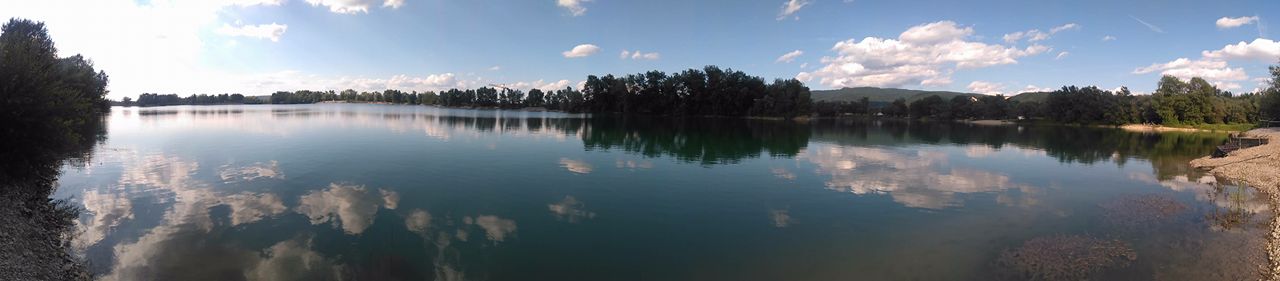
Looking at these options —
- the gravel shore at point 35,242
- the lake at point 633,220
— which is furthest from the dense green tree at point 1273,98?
the gravel shore at point 35,242

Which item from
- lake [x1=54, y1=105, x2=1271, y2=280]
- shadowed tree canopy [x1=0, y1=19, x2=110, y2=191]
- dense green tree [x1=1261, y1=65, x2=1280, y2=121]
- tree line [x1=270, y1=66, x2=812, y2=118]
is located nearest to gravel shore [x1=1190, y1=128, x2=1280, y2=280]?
lake [x1=54, y1=105, x2=1271, y2=280]

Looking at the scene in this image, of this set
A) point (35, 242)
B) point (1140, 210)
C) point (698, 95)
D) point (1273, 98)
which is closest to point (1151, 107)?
point (1273, 98)

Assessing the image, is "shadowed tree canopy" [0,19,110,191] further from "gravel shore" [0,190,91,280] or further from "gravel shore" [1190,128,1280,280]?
"gravel shore" [1190,128,1280,280]

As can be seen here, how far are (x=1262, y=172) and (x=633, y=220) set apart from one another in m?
32.2

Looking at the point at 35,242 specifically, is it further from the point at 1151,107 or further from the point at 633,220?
the point at 1151,107

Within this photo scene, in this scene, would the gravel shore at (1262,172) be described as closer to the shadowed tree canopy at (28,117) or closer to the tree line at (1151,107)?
the shadowed tree canopy at (28,117)

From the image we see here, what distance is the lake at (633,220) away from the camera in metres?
11.2

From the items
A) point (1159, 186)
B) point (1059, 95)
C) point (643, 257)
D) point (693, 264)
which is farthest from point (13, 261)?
point (1059, 95)

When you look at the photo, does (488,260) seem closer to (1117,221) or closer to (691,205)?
(691,205)

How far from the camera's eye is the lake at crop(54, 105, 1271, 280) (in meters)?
11.2

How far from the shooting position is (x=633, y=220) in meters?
15.3

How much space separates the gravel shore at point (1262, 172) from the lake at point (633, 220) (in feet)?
1.75

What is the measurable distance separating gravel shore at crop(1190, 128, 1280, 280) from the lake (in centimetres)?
53

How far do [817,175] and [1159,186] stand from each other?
1532 cm
